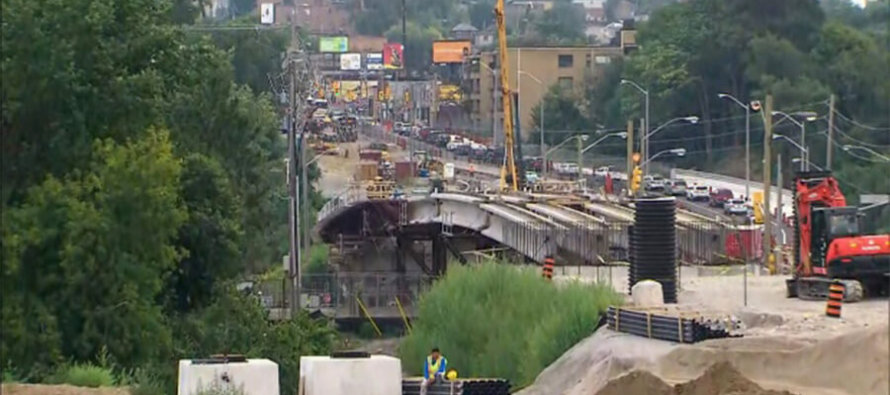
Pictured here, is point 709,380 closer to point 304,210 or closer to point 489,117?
point 304,210

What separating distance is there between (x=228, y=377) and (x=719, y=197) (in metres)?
71.0

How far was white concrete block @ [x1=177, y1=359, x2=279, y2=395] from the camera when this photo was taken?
1034 inches

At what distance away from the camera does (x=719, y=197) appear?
95750 mm

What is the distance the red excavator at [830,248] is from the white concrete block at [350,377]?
20.3 m

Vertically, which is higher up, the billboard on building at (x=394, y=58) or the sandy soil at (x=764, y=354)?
the billboard on building at (x=394, y=58)

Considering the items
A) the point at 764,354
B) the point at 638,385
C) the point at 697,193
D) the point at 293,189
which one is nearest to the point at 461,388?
the point at 638,385

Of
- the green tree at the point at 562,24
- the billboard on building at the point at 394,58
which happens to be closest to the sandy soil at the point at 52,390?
the billboard on building at the point at 394,58

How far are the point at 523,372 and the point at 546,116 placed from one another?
7870cm

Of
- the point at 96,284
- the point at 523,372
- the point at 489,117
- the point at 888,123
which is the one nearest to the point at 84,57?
the point at 96,284

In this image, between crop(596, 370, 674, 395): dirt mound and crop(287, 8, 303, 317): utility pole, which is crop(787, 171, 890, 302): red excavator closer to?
crop(287, 8, 303, 317): utility pole

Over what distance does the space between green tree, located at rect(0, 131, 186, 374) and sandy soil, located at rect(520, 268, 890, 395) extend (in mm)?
7135

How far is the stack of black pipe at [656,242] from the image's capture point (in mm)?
48156

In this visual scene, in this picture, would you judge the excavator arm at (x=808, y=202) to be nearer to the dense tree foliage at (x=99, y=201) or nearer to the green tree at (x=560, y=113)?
the dense tree foliage at (x=99, y=201)

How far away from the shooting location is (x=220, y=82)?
51.5m
